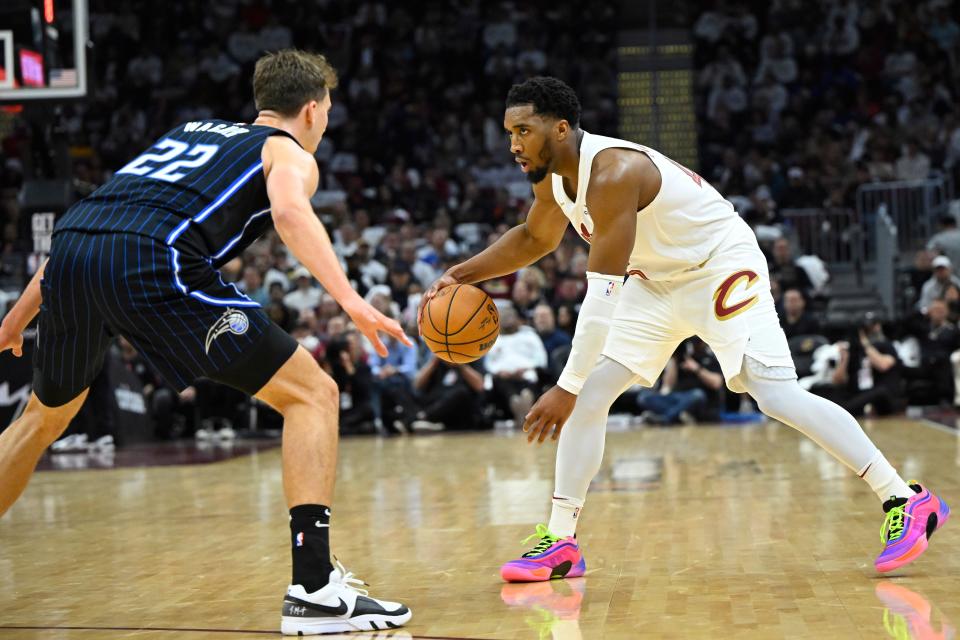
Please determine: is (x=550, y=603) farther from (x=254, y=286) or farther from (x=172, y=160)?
(x=254, y=286)

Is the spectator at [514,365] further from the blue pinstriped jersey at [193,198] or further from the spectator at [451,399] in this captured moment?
the blue pinstriped jersey at [193,198]

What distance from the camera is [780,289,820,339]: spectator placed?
1280 cm

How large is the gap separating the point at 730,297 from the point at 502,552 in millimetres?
1426

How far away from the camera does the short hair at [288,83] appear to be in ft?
12.7

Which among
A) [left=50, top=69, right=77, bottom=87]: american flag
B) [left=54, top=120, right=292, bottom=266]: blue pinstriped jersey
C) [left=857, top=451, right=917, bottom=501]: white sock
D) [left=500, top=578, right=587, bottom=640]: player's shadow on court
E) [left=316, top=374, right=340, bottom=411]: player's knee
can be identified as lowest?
[left=500, top=578, right=587, bottom=640]: player's shadow on court

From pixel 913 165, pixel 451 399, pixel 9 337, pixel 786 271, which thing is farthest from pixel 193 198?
pixel 913 165

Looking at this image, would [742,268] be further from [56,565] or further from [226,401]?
[226,401]

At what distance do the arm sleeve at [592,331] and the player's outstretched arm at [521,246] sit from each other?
56 centimetres

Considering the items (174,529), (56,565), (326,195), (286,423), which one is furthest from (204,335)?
(326,195)

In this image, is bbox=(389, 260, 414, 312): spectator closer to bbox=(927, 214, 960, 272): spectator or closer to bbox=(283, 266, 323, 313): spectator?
bbox=(283, 266, 323, 313): spectator

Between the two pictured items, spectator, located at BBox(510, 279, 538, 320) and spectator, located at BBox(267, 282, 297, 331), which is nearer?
spectator, located at BBox(267, 282, 297, 331)

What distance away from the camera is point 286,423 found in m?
3.58

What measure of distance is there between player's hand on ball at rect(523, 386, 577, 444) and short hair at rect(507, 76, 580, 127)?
1.00 metres

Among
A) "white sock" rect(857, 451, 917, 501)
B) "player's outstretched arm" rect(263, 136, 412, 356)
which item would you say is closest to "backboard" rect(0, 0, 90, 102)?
"player's outstretched arm" rect(263, 136, 412, 356)
